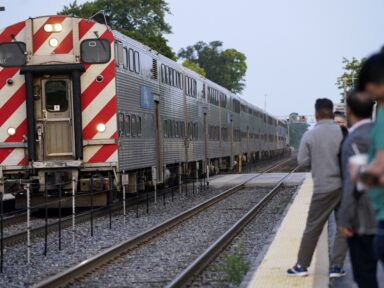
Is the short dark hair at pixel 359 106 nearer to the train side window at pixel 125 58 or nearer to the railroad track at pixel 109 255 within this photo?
the railroad track at pixel 109 255

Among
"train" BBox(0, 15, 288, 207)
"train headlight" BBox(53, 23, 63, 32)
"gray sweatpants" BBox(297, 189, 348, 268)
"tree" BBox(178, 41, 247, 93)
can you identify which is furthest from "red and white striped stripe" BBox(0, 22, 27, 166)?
"tree" BBox(178, 41, 247, 93)

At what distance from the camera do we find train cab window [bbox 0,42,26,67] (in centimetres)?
1661

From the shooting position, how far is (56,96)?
661 inches

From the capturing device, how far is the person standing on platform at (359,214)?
5.34 meters

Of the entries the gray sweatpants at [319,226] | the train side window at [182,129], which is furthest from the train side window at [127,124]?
the gray sweatpants at [319,226]

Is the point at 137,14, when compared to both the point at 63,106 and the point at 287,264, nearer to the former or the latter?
the point at 63,106

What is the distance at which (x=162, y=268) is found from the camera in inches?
413

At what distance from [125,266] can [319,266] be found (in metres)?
2.75

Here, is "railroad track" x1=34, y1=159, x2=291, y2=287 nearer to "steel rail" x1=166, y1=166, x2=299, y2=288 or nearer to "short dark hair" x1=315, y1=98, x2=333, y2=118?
"steel rail" x1=166, y1=166, x2=299, y2=288

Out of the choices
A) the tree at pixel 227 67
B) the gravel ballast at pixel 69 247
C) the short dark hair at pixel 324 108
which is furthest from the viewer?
the tree at pixel 227 67

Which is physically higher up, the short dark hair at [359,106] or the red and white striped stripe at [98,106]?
the red and white striped stripe at [98,106]

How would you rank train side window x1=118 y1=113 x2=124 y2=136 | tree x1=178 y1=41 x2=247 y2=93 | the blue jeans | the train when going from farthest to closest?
tree x1=178 y1=41 x2=247 y2=93
train side window x1=118 y1=113 x2=124 y2=136
the train
the blue jeans

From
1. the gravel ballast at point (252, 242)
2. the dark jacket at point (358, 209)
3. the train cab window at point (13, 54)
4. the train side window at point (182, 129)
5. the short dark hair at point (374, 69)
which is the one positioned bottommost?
the gravel ballast at point (252, 242)

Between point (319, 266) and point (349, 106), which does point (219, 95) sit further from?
point (349, 106)
